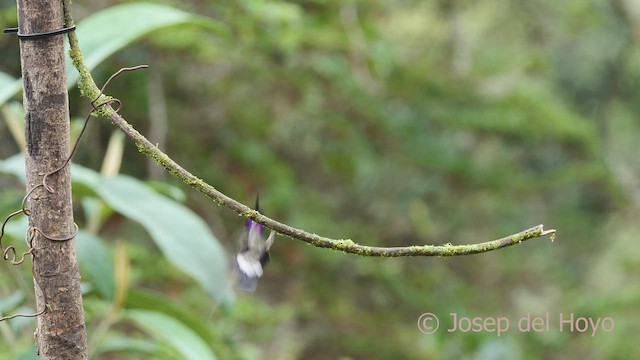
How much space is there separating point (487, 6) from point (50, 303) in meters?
3.47

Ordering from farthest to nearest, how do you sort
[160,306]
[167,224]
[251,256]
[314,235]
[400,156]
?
[400,156] → [160,306] → [167,224] → [251,256] → [314,235]

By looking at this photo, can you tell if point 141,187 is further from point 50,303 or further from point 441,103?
point 441,103

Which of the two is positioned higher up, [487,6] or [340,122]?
[487,6]

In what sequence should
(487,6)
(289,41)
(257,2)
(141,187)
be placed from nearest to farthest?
(141,187) → (257,2) → (289,41) → (487,6)

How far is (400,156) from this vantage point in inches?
126

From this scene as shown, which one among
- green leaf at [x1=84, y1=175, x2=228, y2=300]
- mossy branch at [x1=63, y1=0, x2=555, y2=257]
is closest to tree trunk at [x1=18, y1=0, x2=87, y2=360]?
mossy branch at [x1=63, y1=0, x2=555, y2=257]

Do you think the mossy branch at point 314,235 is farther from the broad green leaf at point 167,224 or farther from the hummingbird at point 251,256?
the broad green leaf at point 167,224

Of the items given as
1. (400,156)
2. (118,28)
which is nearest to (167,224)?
(118,28)

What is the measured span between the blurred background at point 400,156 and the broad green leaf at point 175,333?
0.86 metres

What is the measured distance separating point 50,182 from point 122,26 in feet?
2.08

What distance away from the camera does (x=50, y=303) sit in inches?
28.0

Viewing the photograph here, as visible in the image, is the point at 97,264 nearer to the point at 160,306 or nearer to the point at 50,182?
the point at 160,306

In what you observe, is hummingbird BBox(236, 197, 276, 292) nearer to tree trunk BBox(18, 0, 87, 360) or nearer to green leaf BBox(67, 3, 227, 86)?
tree trunk BBox(18, 0, 87, 360)

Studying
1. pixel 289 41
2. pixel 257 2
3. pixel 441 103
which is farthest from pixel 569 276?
pixel 257 2
